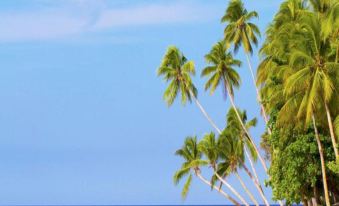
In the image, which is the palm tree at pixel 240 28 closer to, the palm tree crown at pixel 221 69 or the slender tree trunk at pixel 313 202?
→ the palm tree crown at pixel 221 69

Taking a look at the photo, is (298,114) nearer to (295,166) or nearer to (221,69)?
(295,166)

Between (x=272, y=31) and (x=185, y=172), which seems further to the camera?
(x=185, y=172)

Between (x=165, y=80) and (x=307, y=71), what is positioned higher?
(x=165, y=80)

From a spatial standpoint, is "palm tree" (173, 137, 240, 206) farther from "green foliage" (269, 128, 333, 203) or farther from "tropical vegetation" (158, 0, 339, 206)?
"green foliage" (269, 128, 333, 203)

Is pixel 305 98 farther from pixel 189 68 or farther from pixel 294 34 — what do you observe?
pixel 189 68

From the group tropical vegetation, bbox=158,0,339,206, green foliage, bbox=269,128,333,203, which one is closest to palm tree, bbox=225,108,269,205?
tropical vegetation, bbox=158,0,339,206

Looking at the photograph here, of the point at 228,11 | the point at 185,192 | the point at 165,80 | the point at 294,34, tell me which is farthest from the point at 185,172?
the point at 294,34

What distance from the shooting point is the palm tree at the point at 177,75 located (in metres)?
59.8

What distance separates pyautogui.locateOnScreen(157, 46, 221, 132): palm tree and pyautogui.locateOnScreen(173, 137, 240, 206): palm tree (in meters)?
3.89

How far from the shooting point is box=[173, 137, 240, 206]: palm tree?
58.8 meters

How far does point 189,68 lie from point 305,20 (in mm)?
23722

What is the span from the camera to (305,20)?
120 ft

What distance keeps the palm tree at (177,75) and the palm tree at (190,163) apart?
389cm

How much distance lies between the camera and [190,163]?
A: 59531 mm
